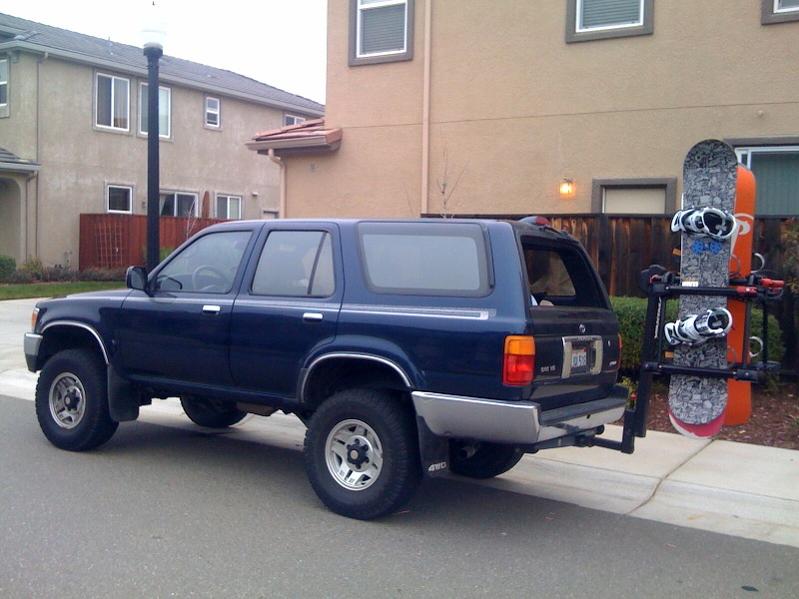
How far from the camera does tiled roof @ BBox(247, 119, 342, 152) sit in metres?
14.6

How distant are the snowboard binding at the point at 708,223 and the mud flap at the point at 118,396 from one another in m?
4.72

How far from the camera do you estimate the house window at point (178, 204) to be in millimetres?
27219

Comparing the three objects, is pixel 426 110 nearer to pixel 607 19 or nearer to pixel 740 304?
pixel 607 19

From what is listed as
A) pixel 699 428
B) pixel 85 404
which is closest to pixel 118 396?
pixel 85 404

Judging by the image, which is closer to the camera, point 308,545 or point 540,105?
point 308,545

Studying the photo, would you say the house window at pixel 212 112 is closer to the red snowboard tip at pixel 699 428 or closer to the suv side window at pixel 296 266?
the suv side window at pixel 296 266

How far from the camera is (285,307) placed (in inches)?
260

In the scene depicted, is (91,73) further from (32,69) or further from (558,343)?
(558,343)

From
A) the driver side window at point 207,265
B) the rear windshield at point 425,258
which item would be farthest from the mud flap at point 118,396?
the rear windshield at point 425,258

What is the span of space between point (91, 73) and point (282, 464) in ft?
66.3

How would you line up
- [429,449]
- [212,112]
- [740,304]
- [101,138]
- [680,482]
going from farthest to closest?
[212,112]
[101,138]
[740,304]
[680,482]
[429,449]

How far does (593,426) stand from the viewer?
6.25m

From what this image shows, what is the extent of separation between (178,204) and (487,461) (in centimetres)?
2208

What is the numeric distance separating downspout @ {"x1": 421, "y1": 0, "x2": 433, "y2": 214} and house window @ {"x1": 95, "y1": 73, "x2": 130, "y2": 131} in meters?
14.4
